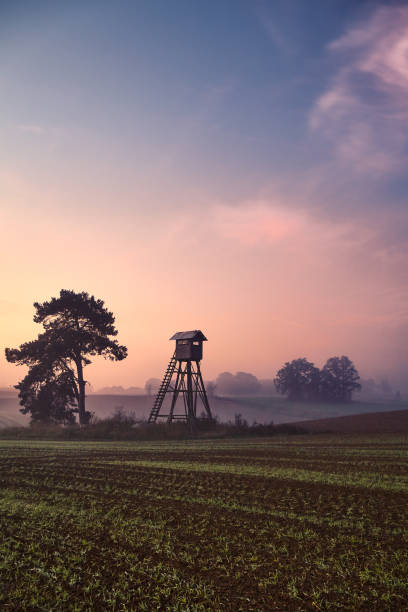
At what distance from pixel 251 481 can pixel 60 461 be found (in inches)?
329

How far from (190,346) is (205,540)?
33.5 m

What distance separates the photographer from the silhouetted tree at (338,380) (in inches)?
4358

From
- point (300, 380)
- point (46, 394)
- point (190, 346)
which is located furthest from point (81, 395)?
point (300, 380)

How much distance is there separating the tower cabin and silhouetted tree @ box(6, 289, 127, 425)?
7.25 metres

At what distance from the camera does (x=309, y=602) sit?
17.8 ft

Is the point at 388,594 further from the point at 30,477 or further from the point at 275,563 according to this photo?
the point at 30,477

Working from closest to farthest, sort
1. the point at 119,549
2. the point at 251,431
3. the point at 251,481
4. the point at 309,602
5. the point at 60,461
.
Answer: the point at 309,602, the point at 119,549, the point at 251,481, the point at 60,461, the point at 251,431

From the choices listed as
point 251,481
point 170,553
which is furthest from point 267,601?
point 251,481

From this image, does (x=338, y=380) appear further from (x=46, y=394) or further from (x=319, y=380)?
(x=46, y=394)

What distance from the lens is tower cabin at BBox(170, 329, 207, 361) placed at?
134 feet

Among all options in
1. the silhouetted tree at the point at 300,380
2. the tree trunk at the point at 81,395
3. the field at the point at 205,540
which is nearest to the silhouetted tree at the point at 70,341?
the tree trunk at the point at 81,395

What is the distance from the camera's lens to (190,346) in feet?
134

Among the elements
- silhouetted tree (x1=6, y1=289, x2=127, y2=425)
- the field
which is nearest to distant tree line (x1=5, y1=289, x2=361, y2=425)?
silhouetted tree (x1=6, y1=289, x2=127, y2=425)

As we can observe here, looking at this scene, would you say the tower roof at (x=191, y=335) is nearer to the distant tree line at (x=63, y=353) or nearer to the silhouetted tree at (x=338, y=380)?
the distant tree line at (x=63, y=353)
